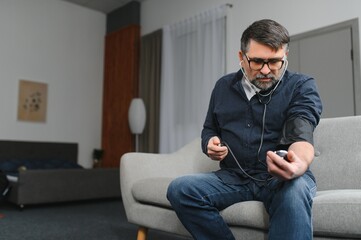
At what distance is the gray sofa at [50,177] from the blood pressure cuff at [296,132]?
284cm

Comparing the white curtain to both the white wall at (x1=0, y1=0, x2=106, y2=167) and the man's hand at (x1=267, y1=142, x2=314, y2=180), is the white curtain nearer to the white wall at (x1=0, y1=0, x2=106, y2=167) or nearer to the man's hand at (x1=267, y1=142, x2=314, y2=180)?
the white wall at (x1=0, y1=0, x2=106, y2=167)

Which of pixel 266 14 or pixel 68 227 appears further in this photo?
pixel 266 14

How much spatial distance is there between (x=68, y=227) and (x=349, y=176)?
1.90 m

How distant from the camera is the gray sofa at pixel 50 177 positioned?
3.43 meters

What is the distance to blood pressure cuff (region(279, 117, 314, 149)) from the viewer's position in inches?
46.0

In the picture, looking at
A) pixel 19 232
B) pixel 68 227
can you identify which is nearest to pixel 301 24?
pixel 68 227

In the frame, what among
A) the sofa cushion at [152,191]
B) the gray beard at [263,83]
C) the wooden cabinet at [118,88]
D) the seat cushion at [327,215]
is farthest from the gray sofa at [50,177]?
the gray beard at [263,83]

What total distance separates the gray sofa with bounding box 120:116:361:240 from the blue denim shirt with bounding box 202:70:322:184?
19 cm

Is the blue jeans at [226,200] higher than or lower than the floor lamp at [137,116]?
lower

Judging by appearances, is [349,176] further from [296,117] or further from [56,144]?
[56,144]

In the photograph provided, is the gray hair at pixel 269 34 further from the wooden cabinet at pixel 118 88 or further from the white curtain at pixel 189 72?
the wooden cabinet at pixel 118 88

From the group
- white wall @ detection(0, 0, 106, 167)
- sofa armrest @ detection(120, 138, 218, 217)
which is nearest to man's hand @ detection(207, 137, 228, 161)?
sofa armrest @ detection(120, 138, 218, 217)

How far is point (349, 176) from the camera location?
160cm

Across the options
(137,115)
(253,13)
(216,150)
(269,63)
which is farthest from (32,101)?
(269,63)
